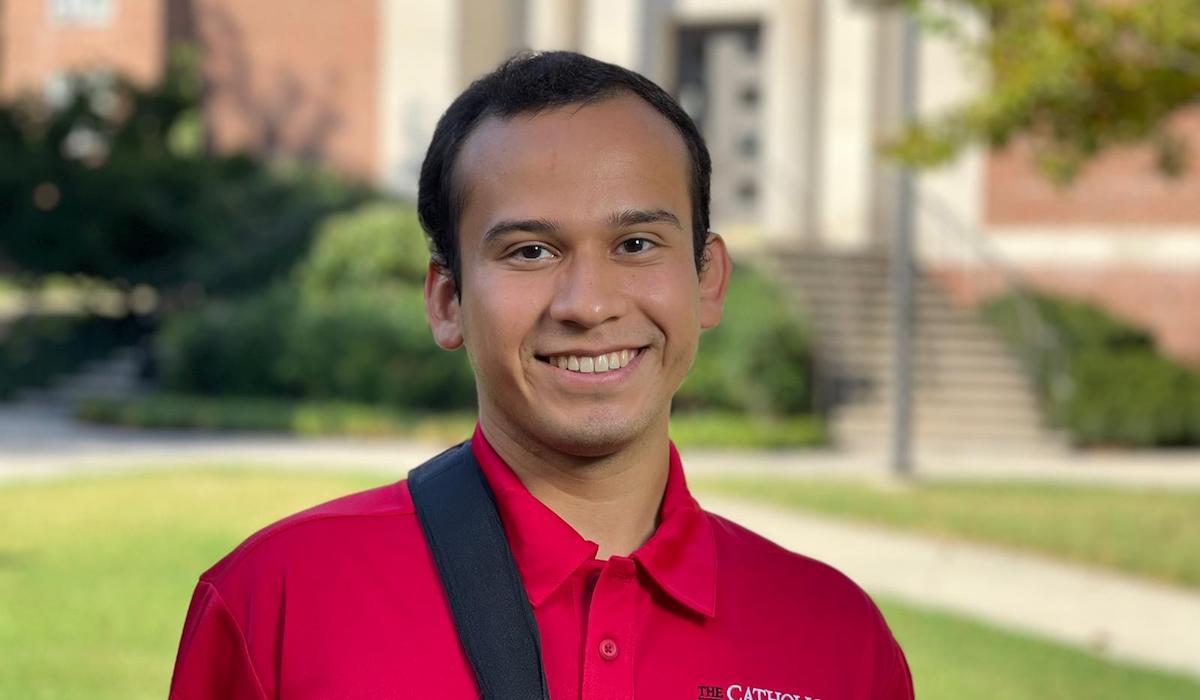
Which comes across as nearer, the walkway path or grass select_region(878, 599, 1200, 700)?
grass select_region(878, 599, 1200, 700)

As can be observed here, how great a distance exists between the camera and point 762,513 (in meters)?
11.8

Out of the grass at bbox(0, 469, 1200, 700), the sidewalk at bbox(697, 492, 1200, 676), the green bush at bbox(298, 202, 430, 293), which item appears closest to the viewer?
the grass at bbox(0, 469, 1200, 700)

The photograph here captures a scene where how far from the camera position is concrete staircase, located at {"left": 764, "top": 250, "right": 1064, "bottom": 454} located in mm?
17984

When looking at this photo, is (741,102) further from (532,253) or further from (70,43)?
(532,253)

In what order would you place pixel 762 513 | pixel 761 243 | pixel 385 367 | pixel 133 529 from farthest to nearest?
pixel 761 243
pixel 385 367
pixel 762 513
pixel 133 529

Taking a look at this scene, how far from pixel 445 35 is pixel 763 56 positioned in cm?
479

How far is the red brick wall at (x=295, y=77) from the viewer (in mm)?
25453

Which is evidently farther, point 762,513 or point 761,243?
point 761,243

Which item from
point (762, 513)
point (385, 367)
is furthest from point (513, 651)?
point (385, 367)

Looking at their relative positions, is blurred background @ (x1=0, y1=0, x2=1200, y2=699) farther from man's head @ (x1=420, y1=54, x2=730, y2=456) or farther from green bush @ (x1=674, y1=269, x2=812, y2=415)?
man's head @ (x1=420, y1=54, x2=730, y2=456)

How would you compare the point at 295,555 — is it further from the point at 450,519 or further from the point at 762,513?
the point at 762,513

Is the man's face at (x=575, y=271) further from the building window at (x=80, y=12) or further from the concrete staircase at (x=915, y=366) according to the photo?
the building window at (x=80, y=12)

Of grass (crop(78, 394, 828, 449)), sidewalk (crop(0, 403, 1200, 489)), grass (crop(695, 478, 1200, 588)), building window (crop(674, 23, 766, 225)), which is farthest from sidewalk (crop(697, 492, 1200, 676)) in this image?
building window (crop(674, 23, 766, 225))

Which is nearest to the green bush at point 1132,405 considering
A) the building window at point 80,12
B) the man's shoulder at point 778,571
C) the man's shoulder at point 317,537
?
the man's shoulder at point 778,571
